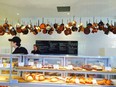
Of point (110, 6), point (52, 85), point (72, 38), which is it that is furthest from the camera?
point (72, 38)

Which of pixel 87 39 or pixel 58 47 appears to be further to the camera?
pixel 58 47

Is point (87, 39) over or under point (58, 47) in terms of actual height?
over

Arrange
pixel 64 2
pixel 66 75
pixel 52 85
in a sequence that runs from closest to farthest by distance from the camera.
→ pixel 52 85
pixel 66 75
pixel 64 2

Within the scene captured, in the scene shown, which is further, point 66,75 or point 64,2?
point 64,2

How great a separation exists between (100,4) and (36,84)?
388 centimetres

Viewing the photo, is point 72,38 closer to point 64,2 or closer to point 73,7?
point 73,7

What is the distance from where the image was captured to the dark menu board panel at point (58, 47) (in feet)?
26.8

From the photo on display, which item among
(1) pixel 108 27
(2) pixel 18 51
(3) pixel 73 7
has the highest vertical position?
(3) pixel 73 7

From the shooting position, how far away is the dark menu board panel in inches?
322

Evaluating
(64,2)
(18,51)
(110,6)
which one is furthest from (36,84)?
(110,6)

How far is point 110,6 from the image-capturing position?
625 centimetres

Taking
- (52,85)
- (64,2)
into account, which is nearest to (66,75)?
(52,85)

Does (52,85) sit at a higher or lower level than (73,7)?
lower

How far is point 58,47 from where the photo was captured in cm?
826
